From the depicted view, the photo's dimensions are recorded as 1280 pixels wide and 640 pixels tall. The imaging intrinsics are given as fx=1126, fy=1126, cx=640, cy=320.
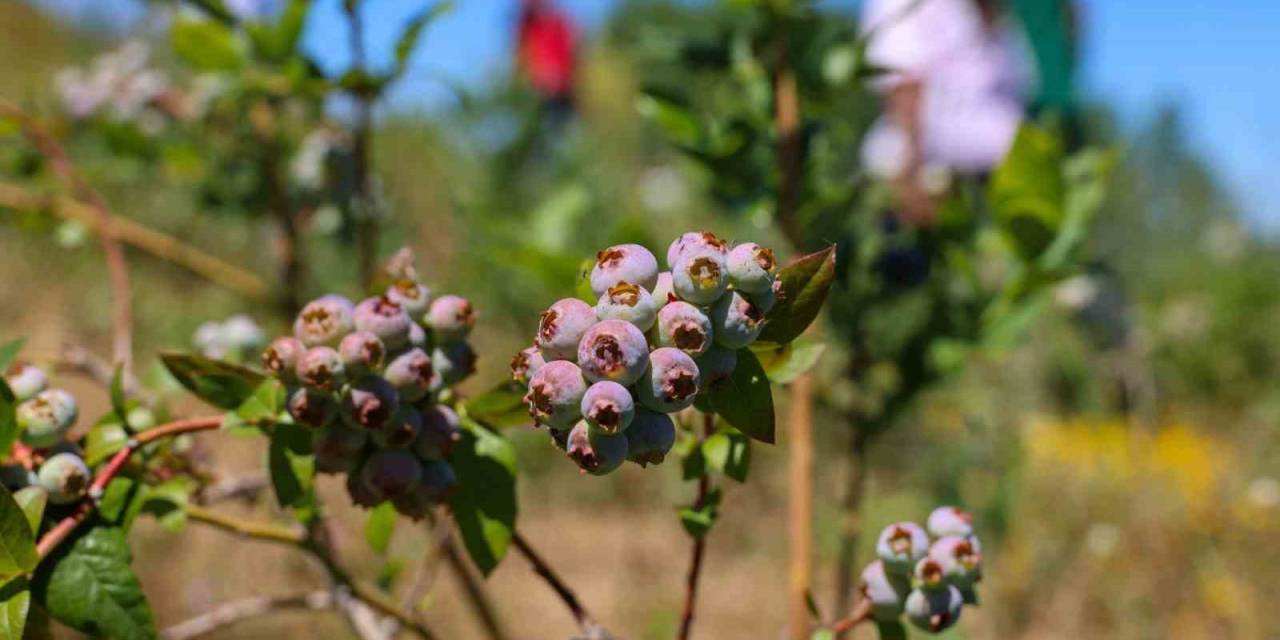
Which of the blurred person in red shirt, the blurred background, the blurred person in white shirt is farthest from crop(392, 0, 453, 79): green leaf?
the blurred person in red shirt

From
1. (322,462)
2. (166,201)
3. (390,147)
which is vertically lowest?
(322,462)

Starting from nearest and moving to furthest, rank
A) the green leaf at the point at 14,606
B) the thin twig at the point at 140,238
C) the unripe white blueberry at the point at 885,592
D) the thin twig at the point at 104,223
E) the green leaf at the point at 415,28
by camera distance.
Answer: the green leaf at the point at 14,606 → the unripe white blueberry at the point at 885,592 → the green leaf at the point at 415,28 → the thin twig at the point at 104,223 → the thin twig at the point at 140,238

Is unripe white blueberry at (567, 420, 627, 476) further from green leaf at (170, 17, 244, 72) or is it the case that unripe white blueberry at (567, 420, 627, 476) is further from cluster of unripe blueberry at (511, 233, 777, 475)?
green leaf at (170, 17, 244, 72)

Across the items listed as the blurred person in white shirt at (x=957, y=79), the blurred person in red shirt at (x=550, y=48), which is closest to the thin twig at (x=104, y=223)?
the blurred person in white shirt at (x=957, y=79)

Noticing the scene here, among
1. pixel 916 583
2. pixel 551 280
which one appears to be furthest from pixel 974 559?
pixel 551 280

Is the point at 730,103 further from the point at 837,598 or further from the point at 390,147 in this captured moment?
the point at 390,147

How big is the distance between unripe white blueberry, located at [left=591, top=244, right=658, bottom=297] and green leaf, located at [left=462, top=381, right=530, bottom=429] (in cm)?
15

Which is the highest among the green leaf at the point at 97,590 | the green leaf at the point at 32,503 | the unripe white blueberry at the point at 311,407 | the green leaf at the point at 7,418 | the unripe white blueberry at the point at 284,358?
the unripe white blueberry at the point at 284,358

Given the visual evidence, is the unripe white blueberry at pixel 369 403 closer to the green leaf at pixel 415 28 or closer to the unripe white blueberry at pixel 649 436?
the unripe white blueberry at pixel 649 436

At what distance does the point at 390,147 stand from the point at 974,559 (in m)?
6.94

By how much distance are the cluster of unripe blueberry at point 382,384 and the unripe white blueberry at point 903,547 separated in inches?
9.9

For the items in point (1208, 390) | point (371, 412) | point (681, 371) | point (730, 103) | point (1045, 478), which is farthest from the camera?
point (1208, 390)

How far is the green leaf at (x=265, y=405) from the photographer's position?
62 cm

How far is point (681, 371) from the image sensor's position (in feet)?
1.49
